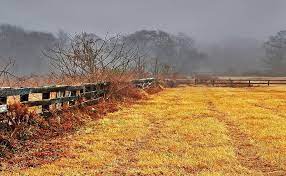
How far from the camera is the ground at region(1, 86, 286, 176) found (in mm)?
9234

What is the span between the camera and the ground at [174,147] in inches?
364

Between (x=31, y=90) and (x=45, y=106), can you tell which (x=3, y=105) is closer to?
(x=31, y=90)

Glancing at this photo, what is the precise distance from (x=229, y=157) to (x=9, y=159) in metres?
4.43

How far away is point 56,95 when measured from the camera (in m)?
15.6

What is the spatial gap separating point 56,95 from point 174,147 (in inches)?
211

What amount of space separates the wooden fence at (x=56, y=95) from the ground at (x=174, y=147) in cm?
118

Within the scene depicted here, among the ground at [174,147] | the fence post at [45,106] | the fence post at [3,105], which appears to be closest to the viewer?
the ground at [174,147]

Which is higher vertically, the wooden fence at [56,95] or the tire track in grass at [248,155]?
the wooden fence at [56,95]

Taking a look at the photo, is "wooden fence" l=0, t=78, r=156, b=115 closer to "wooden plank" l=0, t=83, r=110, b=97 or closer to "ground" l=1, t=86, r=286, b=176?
"wooden plank" l=0, t=83, r=110, b=97

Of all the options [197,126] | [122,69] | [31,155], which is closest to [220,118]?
[197,126]

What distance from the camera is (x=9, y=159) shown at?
32.0 feet

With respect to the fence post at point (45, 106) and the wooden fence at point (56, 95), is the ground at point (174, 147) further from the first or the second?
the wooden fence at point (56, 95)

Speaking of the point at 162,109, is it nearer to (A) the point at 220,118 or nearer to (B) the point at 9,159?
(A) the point at 220,118

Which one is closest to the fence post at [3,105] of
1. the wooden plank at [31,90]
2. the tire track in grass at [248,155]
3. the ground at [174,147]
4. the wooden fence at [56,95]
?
the wooden fence at [56,95]
